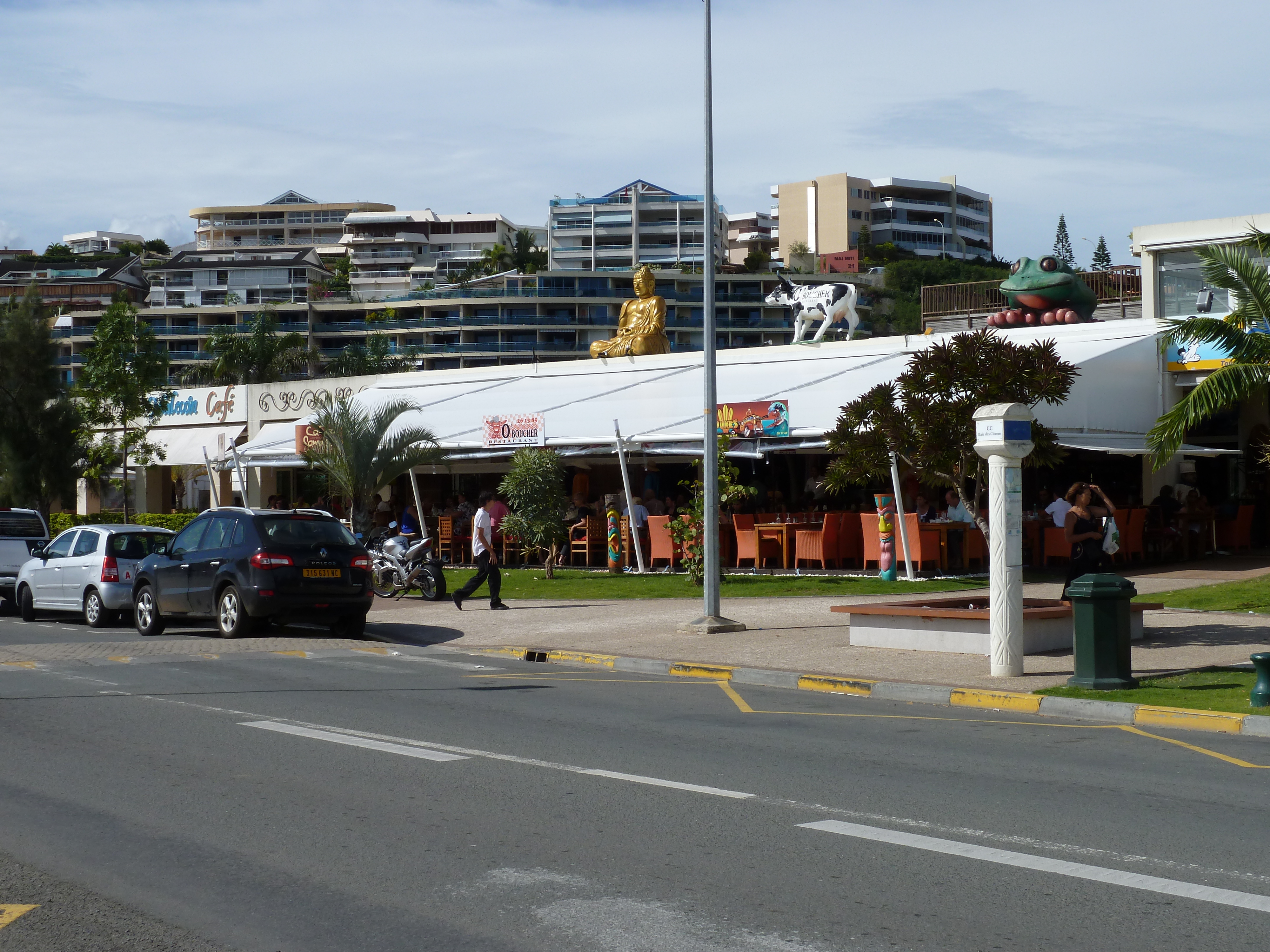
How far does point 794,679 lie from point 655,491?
16666 mm

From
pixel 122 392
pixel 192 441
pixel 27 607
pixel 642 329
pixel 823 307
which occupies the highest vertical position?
pixel 823 307

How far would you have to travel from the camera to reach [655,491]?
29.4m

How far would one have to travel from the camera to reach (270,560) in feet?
55.0

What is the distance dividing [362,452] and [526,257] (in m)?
102

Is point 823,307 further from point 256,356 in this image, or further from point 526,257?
point 526,257

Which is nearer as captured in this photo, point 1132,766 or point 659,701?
point 1132,766

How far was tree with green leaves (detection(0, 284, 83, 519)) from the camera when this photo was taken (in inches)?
1613

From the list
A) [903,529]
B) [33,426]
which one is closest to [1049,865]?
[903,529]

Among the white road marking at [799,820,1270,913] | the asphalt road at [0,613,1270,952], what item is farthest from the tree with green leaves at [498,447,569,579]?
the white road marking at [799,820,1270,913]

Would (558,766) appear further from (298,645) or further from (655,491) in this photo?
(655,491)

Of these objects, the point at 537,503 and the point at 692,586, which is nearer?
the point at 692,586

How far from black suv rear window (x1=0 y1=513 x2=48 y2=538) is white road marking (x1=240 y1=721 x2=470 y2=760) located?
50.3ft

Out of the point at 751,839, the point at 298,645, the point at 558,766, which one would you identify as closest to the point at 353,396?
the point at 298,645

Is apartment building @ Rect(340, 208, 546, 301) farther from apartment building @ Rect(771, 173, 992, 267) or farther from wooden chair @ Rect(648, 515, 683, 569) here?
wooden chair @ Rect(648, 515, 683, 569)
